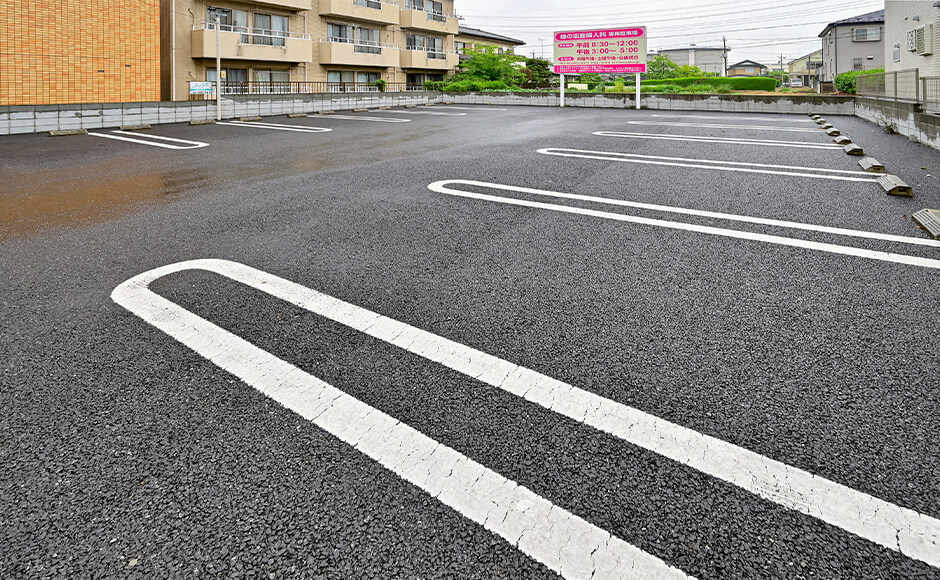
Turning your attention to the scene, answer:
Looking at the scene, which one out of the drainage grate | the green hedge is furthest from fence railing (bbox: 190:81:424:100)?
the drainage grate

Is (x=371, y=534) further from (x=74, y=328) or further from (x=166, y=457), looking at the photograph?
(x=74, y=328)

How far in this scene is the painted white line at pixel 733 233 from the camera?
297 centimetres

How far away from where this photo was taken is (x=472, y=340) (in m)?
2.09

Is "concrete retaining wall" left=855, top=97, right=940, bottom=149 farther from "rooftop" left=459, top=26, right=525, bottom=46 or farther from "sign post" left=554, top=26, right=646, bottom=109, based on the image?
"rooftop" left=459, top=26, right=525, bottom=46

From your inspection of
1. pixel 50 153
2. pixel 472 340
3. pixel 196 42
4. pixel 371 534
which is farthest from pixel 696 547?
pixel 196 42

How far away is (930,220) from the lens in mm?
3576

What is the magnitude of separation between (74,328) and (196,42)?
851 inches

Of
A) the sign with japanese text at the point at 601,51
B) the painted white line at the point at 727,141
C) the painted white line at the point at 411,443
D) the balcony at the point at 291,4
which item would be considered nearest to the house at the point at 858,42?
the sign with japanese text at the point at 601,51

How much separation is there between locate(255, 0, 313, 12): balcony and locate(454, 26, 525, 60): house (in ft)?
41.4

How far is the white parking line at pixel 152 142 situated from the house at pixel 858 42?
41494mm

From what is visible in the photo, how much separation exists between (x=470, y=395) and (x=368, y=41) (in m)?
29.1

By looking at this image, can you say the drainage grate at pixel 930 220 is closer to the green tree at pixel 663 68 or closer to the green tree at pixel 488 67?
the green tree at pixel 488 67

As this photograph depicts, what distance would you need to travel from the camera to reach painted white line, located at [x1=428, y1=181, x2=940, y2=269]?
2.97 m

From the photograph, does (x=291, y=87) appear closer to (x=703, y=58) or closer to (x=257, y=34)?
(x=257, y=34)
